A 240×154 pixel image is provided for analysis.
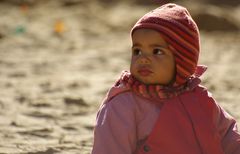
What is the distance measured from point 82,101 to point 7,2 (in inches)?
291

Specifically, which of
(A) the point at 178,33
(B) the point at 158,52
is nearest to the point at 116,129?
(B) the point at 158,52

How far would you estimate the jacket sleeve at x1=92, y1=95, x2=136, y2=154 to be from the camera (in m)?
2.55

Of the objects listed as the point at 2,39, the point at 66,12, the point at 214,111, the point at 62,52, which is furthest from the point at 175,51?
the point at 66,12

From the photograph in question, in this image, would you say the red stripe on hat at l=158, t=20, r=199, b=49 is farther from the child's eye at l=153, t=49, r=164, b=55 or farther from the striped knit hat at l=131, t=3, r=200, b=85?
the child's eye at l=153, t=49, r=164, b=55

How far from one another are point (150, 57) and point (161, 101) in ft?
0.66

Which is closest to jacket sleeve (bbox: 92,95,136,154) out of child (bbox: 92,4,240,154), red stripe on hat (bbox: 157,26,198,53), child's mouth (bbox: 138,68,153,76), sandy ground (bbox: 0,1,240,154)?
child (bbox: 92,4,240,154)

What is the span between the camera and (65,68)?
670 centimetres

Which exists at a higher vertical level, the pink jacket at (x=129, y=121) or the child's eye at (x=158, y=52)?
the child's eye at (x=158, y=52)

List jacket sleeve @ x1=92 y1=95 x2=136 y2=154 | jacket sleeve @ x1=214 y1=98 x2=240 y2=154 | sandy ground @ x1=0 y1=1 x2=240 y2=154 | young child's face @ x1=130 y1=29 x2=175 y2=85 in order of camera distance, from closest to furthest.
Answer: jacket sleeve @ x1=92 y1=95 x2=136 y2=154 < young child's face @ x1=130 y1=29 x2=175 y2=85 < jacket sleeve @ x1=214 y1=98 x2=240 y2=154 < sandy ground @ x1=0 y1=1 x2=240 y2=154

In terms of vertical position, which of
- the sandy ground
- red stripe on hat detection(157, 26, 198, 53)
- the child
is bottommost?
the sandy ground

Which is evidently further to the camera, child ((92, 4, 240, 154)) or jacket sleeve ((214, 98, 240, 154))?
jacket sleeve ((214, 98, 240, 154))

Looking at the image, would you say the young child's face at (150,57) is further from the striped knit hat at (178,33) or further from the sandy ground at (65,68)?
the sandy ground at (65,68)

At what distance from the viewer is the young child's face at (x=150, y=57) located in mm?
2666

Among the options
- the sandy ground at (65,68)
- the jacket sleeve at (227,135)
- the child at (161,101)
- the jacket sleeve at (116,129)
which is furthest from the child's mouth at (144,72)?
the sandy ground at (65,68)
